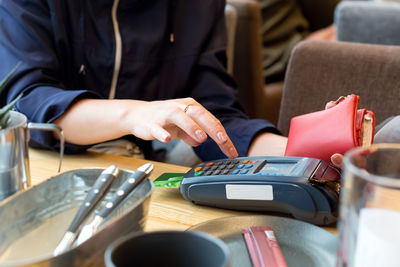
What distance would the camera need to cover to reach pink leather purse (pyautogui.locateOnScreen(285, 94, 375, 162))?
58 cm

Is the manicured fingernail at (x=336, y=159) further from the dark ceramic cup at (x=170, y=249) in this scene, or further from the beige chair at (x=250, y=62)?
the beige chair at (x=250, y=62)

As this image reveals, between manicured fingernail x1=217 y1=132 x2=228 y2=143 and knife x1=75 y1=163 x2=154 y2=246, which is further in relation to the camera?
manicured fingernail x1=217 y1=132 x2=228 y2=143

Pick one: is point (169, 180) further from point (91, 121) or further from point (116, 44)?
point (116, 44)

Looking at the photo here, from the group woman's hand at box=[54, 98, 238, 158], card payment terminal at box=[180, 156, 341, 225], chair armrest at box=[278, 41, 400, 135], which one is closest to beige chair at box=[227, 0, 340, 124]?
chair armrest at box=[278, 41, 400, 135]

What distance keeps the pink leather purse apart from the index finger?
0.28ft

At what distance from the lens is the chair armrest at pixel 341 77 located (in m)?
0.88

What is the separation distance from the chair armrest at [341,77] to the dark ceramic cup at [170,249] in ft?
2.12

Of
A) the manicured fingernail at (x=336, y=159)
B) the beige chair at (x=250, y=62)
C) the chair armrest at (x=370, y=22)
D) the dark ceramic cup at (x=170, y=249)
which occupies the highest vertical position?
the dark ceramic cup at (x=170, y=249)

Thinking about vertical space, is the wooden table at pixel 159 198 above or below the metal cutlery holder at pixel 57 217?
below

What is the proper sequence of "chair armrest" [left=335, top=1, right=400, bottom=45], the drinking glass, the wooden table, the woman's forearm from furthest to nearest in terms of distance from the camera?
"chair armrest" [left=335, top=1, right=400, bottom=45] < the woman's forearm < the wooden table < the drinking glass

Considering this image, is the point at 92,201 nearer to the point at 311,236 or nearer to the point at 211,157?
the point at 311,236

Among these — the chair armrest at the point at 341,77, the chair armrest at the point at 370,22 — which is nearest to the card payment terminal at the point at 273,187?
the chair armrest at the point at 341,77

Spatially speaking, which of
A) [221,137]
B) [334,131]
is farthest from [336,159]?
[221,137]

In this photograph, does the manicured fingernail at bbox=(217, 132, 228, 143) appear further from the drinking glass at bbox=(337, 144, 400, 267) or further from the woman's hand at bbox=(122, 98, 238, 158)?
the drinking glass at bbox=(337, 144, 400, 267)
